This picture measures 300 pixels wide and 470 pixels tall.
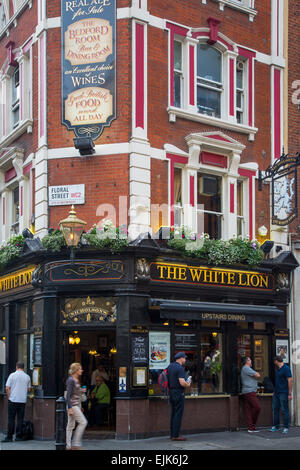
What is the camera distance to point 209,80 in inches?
703

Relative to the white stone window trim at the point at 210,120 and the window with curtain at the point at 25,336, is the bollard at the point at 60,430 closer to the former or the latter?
the window with curtain at the point at 25,336

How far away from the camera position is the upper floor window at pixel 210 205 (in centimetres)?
1736

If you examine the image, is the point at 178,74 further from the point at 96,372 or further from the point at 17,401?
the point at 17,401

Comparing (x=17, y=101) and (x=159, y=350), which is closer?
(x=159, y=350)

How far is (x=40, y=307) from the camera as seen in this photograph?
52.2 ft

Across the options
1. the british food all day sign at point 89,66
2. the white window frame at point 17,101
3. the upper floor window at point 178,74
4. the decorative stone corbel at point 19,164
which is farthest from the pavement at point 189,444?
the upper floor window at point 178,74

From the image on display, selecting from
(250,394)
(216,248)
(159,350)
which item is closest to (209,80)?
(216,248)

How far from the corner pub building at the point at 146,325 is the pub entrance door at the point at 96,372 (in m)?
0.06

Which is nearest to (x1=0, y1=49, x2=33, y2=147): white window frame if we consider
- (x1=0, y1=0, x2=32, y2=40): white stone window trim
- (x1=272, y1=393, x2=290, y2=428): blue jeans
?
(x1=0, y1=0, x2=32, y2=40): white stone window trim

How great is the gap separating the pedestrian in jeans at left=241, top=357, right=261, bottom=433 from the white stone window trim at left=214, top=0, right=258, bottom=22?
9122 mm

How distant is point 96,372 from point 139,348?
2.32 metres
